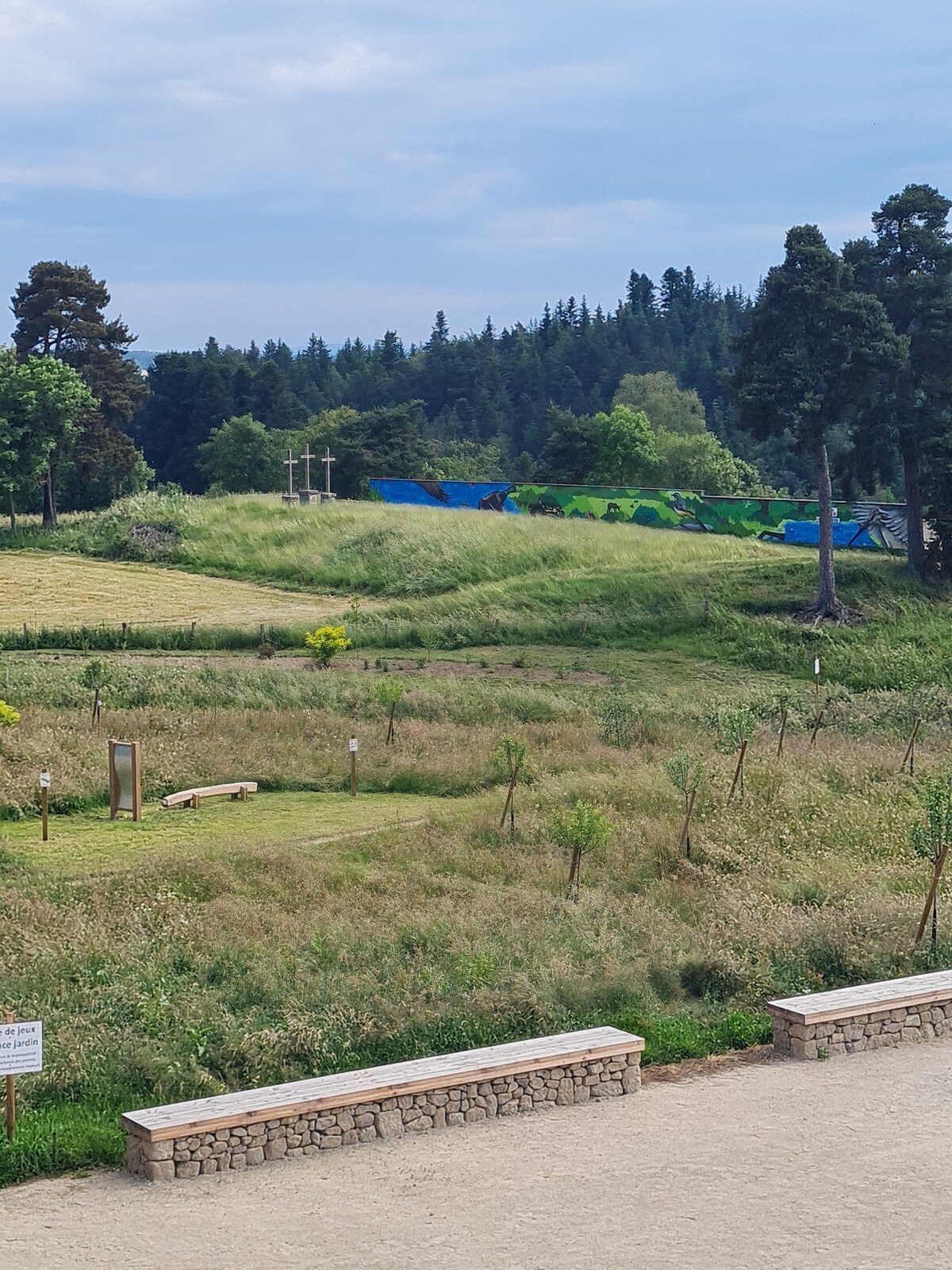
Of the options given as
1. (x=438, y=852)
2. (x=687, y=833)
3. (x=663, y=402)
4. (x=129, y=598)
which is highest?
(x=663, y=402)

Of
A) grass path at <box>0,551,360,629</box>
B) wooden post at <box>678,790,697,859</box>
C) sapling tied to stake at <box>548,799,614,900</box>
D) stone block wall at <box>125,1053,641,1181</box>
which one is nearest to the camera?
stone block wall at <box>125,1053,641,1181</box>

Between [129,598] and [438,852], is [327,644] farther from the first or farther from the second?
[129,598]

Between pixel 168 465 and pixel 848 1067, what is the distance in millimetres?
98417

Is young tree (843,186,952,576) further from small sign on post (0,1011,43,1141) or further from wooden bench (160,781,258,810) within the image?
small sign on post (0,1011,43,1141)

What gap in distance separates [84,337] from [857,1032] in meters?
64.2

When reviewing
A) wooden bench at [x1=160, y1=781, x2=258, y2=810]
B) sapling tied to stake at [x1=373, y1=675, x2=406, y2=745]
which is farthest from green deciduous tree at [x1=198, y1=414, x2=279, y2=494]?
wooden bench at [x1=160, y1=781, x2=258, y2=810]

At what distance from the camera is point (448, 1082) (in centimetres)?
1091

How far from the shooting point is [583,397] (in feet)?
408

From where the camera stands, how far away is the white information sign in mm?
10211

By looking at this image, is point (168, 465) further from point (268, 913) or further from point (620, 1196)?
point (620, 1196)

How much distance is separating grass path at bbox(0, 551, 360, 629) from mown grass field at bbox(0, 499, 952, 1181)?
4.64 metres

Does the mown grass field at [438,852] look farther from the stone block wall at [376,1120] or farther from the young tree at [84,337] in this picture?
the young tree at [84,337]

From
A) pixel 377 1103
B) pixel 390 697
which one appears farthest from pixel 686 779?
pixel 377 1103

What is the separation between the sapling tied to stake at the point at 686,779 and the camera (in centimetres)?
1862
